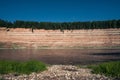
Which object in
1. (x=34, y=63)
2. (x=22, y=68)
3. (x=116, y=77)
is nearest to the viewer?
(x=116, y=77)

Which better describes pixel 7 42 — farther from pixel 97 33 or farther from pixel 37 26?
pixel 97 33

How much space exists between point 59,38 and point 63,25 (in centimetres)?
1390

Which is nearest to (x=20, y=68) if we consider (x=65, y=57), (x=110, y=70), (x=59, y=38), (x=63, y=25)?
(x=110, y=70)

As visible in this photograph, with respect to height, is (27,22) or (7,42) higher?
(27,22)

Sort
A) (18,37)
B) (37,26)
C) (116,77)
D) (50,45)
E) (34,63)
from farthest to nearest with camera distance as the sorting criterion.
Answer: (37,26)
(18,37)
(50,45)
(34,63)
(116,77)

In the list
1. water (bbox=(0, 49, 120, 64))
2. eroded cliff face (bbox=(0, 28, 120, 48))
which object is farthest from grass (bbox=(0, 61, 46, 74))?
eroded cliff face (bbox=(0, 28, 120, 48))

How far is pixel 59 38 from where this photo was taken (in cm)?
9612

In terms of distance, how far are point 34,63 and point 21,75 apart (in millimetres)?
2372

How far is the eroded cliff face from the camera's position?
294 ft

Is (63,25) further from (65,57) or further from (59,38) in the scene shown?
(65,57)

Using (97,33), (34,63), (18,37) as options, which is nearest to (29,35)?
(18,37)

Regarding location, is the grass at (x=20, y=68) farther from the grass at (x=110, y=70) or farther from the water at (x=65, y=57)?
the water at (x=65, y=57)

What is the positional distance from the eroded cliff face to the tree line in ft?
13.9

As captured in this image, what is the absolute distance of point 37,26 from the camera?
10700 cm
